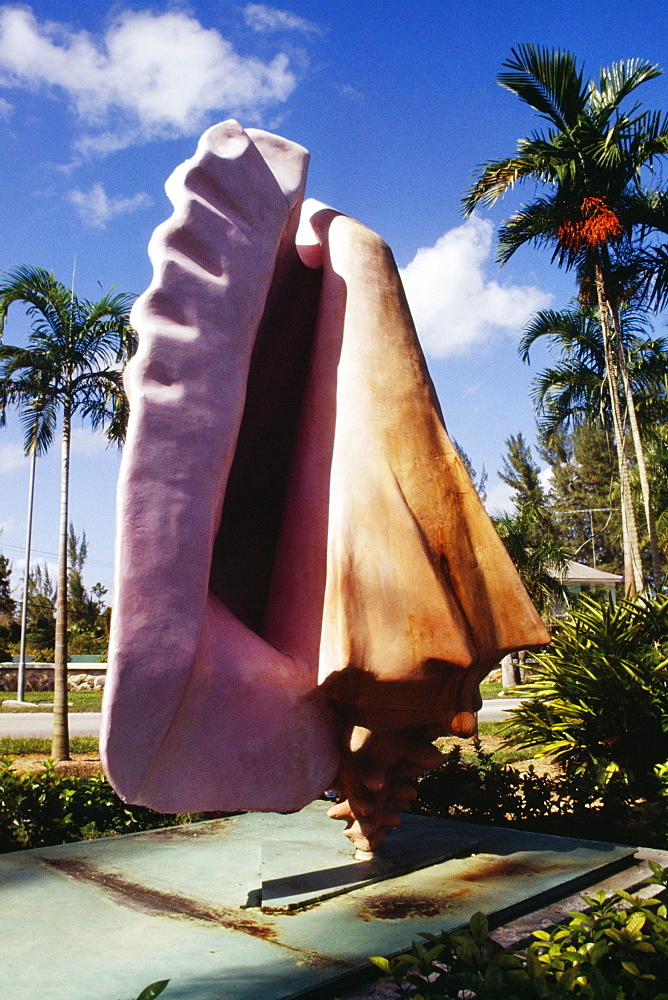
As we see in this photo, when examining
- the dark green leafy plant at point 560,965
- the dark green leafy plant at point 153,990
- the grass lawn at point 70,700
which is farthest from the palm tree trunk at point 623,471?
the grass lawn at point 70,700

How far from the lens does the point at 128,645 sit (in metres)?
2.40

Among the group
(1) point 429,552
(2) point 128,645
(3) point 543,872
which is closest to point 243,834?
(3) point 543,872

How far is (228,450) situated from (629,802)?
5.12m

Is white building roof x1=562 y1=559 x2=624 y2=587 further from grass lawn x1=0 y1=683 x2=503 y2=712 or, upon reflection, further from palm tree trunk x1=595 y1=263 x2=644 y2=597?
palm tree trunk x1=595 y1=263 x2=644 y2=597

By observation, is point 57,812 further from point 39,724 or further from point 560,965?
point 39,724

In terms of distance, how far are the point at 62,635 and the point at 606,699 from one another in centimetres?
739

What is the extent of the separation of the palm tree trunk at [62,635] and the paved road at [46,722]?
3.19 meters

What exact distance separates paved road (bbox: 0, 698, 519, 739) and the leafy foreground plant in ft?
33.7

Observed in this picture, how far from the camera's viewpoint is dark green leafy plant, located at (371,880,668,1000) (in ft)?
6.49

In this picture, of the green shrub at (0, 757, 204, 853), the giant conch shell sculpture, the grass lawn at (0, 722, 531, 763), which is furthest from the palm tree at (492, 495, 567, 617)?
the giant conch shell sculpture

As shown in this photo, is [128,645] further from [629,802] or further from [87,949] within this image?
[629,802]

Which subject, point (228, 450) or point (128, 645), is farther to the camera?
point (228, 450)

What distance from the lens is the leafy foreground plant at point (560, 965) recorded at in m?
1.98

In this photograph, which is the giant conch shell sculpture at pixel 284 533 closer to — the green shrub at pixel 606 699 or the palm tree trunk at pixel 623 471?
the green shrub at pixel 606 699
